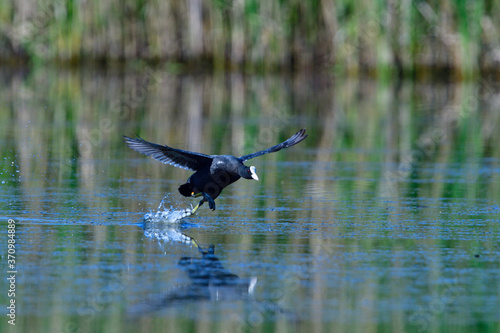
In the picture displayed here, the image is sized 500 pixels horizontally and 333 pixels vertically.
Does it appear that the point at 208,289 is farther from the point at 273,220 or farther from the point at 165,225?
the point at 273,220

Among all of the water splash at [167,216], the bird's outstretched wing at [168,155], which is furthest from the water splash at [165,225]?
the bird's outstretched wing at [168,155]

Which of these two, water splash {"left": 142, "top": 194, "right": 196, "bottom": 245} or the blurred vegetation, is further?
the blurred vegetation

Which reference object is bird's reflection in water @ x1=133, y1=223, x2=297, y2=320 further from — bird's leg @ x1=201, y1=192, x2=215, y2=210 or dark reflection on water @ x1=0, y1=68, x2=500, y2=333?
bird's leg @ x1=201, y1=192, x2=215, y2=210

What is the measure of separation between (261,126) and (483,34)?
12.8 meters

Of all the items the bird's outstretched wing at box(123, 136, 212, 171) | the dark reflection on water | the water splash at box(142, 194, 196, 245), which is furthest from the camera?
the bird's outstretched wing at box(123, 136, 212, 171)

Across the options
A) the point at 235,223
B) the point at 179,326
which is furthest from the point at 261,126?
the point at 179,326

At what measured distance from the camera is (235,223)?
8.19 meters

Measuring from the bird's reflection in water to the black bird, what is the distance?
1420 mm

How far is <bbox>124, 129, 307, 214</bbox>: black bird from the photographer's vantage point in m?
8.36

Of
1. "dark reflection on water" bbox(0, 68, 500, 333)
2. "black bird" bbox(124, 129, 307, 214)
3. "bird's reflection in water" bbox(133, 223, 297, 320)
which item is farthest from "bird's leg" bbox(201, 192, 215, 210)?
"bird's reflection in water" bbox(133, 223, 297, 320)

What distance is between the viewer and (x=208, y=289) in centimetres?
598

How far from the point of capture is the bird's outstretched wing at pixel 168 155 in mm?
8664

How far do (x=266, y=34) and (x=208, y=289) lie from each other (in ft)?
77.2

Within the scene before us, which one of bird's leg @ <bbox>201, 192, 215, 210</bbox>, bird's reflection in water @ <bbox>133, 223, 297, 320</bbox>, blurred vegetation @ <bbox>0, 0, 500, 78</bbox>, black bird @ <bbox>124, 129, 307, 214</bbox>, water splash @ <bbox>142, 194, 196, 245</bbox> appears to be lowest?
bird's reflection in water @ <bbox>133, 223, 297, 320</bbox>
